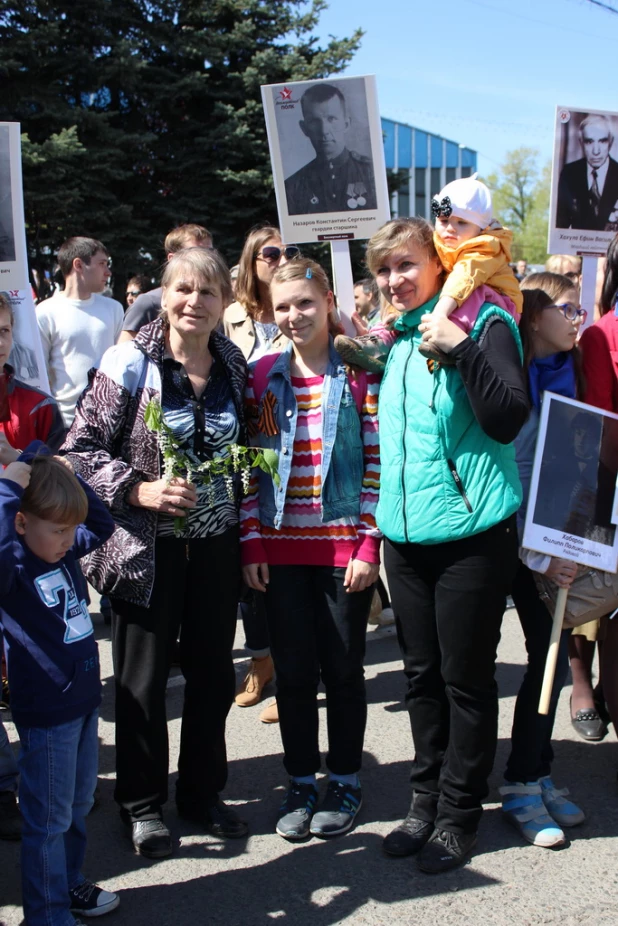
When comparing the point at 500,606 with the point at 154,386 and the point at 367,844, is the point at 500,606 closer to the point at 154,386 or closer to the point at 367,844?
the point at 367,844

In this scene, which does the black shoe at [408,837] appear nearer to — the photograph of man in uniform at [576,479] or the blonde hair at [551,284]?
the photograph of man in uniform at [576,479]

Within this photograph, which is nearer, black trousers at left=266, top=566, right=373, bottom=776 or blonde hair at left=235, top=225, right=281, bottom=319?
black trousers at left=266, top=566, right=373, bottom=776

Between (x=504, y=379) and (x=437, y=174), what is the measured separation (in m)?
55.6

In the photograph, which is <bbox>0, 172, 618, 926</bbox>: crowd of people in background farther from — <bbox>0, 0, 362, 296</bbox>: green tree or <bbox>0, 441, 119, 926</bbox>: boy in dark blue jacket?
<bbox>0, 0, 362, 296</bbox>: green tree

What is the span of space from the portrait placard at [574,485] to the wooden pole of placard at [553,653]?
157 mm

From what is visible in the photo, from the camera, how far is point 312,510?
3266 millimetres

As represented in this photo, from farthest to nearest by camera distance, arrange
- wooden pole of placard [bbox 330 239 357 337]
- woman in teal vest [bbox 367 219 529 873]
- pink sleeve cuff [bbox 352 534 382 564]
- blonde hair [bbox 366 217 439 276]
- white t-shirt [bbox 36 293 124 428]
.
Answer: white t-shirt [bbox 36 293 124 428] → wooden pole of placard [bbox 330 239 357 337] → pink sleeve cuff [bbox 352 534 382 564] → blonde hair [bbox 366 217 439 276] → woman in teal vest [bbox 367 219 529 873]

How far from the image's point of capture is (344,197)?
4.07m

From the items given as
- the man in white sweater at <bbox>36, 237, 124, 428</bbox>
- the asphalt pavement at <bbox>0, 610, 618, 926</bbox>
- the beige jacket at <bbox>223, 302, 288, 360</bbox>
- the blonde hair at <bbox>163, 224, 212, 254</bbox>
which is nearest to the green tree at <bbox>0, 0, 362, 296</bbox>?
the man in white sweater at <bbox>36, 237, 124, 428</bbox>

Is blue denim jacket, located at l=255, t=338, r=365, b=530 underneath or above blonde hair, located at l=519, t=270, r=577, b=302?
underneath

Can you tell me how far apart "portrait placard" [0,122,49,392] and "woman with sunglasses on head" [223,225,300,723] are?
1.03 meters

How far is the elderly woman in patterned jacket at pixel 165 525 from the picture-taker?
3.04 meters

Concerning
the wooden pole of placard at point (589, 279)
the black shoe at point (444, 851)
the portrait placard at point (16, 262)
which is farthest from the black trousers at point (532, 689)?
the wooden pole of placard at point (589, 279)

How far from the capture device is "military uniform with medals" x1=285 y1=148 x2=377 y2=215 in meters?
4.06
